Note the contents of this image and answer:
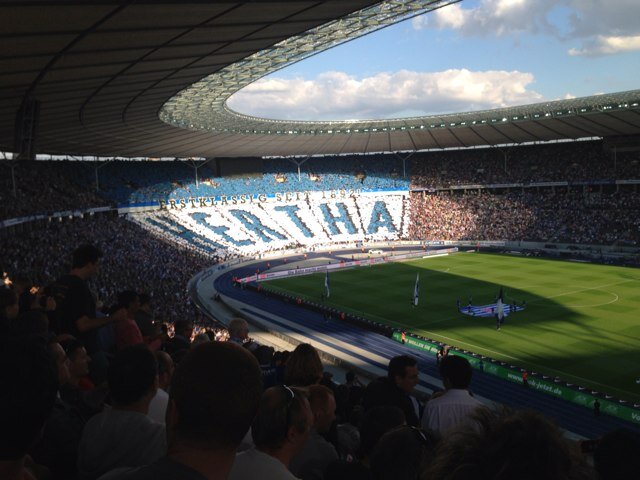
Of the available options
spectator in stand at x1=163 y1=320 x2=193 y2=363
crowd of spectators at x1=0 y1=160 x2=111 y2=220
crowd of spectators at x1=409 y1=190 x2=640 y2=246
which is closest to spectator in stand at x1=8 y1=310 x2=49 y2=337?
spectator in stand at x1=163 y1=320 x2=193 y2=363

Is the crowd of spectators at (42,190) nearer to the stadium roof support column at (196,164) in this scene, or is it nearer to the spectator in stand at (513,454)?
the stadium roof support column at (196,164)

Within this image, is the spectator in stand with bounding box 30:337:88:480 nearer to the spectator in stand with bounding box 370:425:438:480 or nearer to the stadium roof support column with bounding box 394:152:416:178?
the spectator in stand with bounding box 370:425:438:480

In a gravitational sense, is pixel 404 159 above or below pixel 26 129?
above

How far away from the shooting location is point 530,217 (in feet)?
217

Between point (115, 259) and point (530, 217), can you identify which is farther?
point (530, 217)

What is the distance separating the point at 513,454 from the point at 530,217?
69.1m

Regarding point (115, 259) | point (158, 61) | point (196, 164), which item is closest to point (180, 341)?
point (158, 61)

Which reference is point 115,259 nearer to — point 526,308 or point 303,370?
point 526,308

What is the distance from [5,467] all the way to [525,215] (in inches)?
2760

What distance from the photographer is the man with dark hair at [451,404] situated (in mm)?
5344

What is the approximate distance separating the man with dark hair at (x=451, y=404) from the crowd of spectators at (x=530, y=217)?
186ft

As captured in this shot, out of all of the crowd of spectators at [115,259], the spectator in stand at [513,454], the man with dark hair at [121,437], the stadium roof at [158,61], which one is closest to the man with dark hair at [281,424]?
the man with dark hair at [121,437]

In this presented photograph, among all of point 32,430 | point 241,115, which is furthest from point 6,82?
point 241,115

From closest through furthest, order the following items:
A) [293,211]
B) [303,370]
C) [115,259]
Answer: [303,370] → [115,259] → [293,211]
